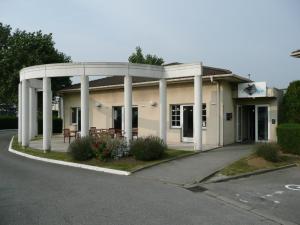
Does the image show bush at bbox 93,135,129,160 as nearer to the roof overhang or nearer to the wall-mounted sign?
the wall-mounted sign

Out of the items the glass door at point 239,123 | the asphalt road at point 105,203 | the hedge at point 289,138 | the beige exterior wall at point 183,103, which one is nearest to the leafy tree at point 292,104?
the beige exterior wall at point 183,103

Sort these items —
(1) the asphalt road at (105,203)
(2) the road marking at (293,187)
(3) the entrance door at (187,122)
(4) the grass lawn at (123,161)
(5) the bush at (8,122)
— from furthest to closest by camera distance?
(5) the bush at (8,122), (3) the entrance door at (187,122), (4) the grass lawn at (123,161), (2) the road marking at (293,187), (1) the asphalt road at (105,203)

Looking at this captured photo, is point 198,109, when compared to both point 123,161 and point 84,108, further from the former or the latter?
point 84,108

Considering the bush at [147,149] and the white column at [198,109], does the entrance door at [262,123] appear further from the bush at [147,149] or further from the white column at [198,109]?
the bush at [147,149]

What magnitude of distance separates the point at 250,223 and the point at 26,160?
1164 cm

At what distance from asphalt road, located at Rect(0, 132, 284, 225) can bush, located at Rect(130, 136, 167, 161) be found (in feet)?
7.40

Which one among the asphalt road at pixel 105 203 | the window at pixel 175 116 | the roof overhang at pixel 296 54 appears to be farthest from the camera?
the window at pixel 175 116

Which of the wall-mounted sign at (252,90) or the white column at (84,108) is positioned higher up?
the wall-mounted sign at (252,90)

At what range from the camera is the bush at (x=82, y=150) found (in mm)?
14711

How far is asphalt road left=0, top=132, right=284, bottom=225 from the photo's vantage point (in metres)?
6.85

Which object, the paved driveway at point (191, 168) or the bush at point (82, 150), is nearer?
the paved driveway at point (191, 168)

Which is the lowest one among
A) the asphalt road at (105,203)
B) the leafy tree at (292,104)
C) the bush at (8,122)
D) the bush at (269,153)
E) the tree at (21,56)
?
the asphalt road at (105,203)

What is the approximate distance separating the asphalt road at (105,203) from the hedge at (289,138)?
773cm

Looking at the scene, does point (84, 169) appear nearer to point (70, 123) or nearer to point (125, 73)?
point (125, 73)
